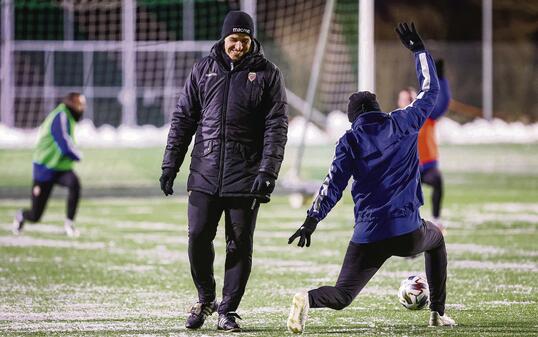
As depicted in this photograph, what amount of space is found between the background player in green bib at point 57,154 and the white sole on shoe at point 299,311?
8.33 meters

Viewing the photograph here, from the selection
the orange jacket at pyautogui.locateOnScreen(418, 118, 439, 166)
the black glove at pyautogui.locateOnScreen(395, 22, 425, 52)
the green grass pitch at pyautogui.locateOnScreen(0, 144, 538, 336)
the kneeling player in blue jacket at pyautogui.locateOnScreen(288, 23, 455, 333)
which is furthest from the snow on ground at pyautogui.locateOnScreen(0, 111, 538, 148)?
the kneeling player in blue jacket at pyautogui.locateOnScreen(288, 23, 455, 333)

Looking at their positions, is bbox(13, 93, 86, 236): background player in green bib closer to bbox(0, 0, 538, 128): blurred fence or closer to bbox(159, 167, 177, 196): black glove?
bbox(159, 167, 177, 196): black glove

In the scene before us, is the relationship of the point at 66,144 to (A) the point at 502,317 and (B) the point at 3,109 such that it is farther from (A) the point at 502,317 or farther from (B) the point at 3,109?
(B) the point at 3,109

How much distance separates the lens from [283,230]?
679 inches

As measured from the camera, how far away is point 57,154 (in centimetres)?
1630

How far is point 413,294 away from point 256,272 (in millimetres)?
3220

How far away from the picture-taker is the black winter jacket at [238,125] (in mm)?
8664

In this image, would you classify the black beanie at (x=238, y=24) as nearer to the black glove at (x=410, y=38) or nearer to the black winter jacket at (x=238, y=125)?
the black winter jacket at (x=238, y=125)

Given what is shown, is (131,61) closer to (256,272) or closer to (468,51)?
(468,51)

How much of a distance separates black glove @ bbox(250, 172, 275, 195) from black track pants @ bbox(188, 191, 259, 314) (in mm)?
182

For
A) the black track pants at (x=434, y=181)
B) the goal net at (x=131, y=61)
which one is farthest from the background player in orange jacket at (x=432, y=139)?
the goal net at (x=131, y=61)

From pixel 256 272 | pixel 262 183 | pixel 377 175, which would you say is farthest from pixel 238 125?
pixel 256 272

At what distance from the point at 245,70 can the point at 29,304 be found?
9.64 ft

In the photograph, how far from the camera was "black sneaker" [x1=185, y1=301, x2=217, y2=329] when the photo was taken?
8.84m
